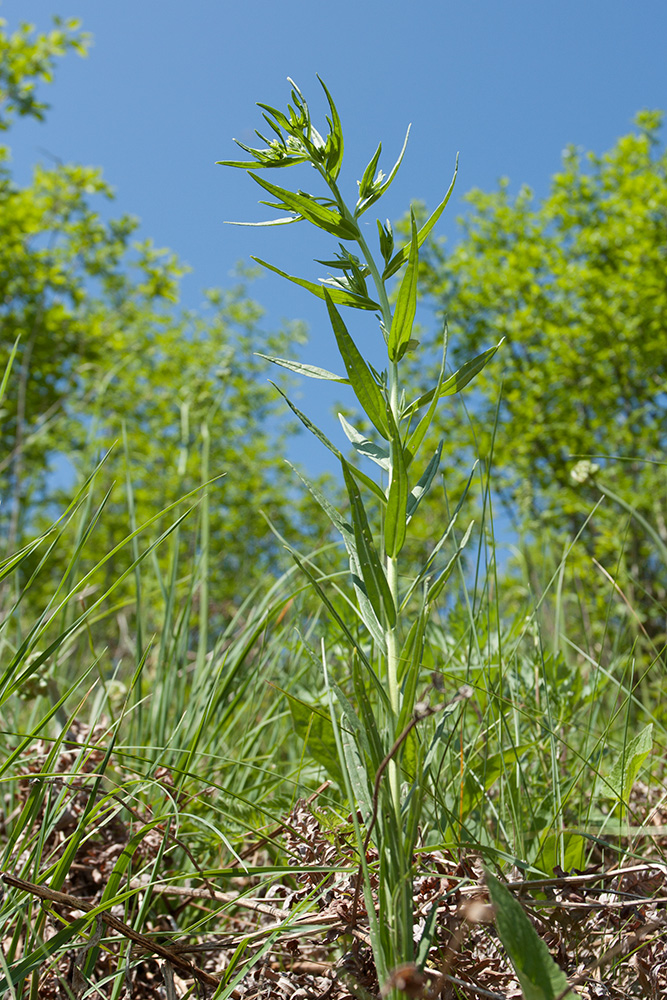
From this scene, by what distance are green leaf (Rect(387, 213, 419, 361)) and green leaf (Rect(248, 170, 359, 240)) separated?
71 millimetres

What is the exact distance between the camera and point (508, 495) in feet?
15.5

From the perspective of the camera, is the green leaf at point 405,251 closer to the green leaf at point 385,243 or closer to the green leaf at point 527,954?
the green leaf at point 385,243

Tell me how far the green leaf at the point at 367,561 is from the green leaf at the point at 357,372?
6 cm

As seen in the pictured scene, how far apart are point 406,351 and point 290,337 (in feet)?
26.0

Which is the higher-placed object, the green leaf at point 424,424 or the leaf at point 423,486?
the green leaf at point 424,424

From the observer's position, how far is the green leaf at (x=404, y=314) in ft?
1.43

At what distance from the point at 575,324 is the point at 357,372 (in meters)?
5.26

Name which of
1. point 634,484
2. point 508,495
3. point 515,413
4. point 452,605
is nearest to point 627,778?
point 452,605

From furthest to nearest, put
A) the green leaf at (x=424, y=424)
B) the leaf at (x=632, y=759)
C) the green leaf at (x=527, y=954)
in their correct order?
the leaf at (x=632, y=759) < the green leaf at (x=424, y=424) < the green leaf at (x=527, y=954)

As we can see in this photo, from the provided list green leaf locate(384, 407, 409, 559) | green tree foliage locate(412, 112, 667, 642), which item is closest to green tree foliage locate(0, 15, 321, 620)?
green tree foliage locate(412, 112, 667, 642)

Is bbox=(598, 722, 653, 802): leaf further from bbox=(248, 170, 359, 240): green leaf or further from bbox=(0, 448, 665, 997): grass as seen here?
bbox=(248, 170, 359, 240): green leaf

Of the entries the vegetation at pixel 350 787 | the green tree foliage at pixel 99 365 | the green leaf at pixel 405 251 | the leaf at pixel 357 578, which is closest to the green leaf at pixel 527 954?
the vegetation at pixel 350 787

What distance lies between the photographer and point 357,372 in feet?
1.43

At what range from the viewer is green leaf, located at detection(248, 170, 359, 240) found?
467mm
